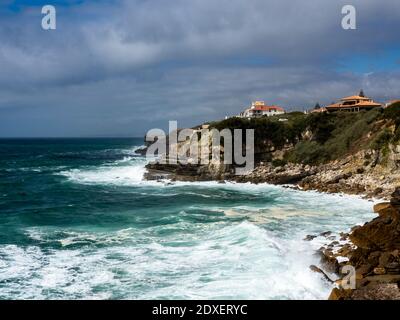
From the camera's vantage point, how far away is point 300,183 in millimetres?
50125

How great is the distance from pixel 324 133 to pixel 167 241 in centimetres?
3764

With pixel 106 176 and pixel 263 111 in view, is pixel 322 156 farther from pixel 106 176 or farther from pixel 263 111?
pixel 263 111

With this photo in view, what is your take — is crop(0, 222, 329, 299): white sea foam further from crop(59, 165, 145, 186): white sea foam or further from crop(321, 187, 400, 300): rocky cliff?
crop(59, 165, 145, 186): white sea foam

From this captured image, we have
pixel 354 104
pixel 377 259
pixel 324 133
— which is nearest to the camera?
Answer: pixel 377 259

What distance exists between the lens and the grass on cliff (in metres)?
51.6

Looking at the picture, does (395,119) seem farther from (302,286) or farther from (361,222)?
(302,286)

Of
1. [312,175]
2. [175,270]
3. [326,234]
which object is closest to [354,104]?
[312,175]

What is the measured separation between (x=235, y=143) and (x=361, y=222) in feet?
99.0

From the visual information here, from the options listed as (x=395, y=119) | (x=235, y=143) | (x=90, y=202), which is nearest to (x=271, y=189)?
(x=235, y=143)

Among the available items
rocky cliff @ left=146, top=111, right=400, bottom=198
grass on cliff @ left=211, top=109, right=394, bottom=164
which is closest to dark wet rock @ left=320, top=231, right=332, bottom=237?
rocky cliff @ left=146, top=111, right=400, bottom=198

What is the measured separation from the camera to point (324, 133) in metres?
59.1

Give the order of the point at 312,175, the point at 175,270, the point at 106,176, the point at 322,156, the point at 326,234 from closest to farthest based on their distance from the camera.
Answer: the point at 175,270 < the point at 326,234 < the point at 312,175 < the point at 322,156 < the point at 106,176

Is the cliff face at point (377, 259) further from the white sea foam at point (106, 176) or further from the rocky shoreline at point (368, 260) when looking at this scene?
the white sea foam at point (106, 176)

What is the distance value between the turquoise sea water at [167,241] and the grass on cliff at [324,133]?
9.45 meters
